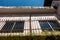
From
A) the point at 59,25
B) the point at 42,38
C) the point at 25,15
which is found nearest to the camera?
the point at 42,38

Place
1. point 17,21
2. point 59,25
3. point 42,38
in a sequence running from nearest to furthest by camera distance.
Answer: point 42,38, point 59,25, point 17,21

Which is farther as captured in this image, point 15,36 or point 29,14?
point 29,14

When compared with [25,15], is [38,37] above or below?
above

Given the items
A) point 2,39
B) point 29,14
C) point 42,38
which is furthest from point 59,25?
point 2,39

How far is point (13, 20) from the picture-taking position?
14.7 meters

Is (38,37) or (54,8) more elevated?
(38,37)

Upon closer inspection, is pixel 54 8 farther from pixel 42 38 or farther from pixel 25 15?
pixel 42 38

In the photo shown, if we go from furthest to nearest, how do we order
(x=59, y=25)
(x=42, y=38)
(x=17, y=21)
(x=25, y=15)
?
(x=25, y=15) → (x=17, y=21) → (x=59, y=25) → (x=42, y=38)

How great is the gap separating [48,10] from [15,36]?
9.83 metres

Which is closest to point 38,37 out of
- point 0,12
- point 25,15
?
point 25,15

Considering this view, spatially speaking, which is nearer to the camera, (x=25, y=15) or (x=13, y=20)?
(x=13, y=20)

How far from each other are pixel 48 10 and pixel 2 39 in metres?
10.1

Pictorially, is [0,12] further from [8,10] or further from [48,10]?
[48,10]

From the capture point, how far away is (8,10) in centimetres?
1656
